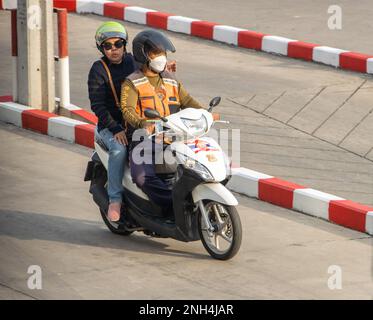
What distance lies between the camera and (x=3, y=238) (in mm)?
8367

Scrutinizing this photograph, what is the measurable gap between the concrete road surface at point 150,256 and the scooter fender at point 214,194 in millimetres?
438

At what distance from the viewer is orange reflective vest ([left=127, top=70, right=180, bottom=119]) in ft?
26.7

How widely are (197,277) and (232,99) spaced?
4.72 meters

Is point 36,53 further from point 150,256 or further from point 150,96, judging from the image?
point 150,256

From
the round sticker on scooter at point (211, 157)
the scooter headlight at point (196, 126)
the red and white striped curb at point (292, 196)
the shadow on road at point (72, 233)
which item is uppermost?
the scooter headlight at point (196, 126)

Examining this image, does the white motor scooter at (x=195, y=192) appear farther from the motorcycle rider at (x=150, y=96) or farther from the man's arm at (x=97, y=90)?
the man's arm at (x=97, y=90)

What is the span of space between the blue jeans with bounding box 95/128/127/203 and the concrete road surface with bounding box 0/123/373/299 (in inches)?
13.9

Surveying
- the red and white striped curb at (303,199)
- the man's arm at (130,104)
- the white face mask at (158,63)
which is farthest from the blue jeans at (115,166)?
the red and white striped curb at (303,199)

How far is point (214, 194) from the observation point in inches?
305

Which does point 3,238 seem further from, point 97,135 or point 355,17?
point 355,17

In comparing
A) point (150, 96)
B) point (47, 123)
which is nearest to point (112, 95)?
point (150, 96)

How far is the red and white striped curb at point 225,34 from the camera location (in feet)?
43.5

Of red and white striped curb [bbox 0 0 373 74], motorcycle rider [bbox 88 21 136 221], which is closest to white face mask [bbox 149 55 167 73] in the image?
motorcycle rider [bbox 88 21 136 221]
